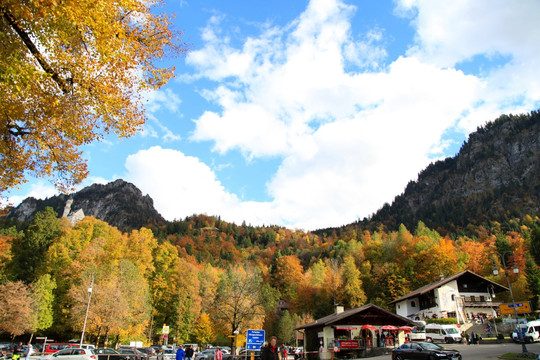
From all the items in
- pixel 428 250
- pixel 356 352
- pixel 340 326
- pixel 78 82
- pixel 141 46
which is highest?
pixel 428 250

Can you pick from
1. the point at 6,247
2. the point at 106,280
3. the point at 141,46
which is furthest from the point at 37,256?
the point at 141,46

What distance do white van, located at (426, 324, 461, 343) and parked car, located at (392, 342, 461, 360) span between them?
1649 cm

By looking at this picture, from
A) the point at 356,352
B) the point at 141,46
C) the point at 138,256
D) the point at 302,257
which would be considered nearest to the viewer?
the point at 141,46

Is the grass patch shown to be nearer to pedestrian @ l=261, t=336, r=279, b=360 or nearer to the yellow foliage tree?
pedestrian @ l=261, t=336, r=279, b=360

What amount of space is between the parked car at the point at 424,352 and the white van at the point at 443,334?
1649 cm

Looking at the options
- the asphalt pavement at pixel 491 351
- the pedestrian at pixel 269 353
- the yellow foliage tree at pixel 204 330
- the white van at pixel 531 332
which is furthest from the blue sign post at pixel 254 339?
the yellow foliage tree at pixel 204 330

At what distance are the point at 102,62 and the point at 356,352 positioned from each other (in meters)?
33.2

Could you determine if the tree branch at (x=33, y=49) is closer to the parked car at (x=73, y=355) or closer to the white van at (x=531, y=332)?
the parked car at (x=73, y=355)

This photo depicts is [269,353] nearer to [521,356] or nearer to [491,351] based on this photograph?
[521,356]

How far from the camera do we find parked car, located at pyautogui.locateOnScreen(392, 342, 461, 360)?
2040 cm

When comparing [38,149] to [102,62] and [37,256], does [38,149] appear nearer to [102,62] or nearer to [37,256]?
[102,62]

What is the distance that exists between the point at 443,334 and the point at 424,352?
18960mm

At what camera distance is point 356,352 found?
3284 cm

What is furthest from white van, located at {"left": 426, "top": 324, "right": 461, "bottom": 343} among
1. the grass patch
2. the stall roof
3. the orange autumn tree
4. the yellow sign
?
the orange autumn tree
